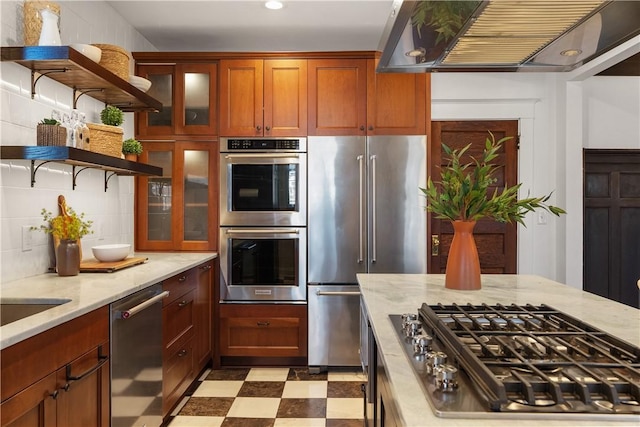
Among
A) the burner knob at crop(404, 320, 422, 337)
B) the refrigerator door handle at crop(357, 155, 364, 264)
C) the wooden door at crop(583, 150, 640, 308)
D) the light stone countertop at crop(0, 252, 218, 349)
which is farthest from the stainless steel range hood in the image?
the wooden door at crop(583, 150, 640, 308)

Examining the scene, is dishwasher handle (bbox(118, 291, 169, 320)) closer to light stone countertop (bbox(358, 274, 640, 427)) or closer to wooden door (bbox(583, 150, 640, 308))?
light stone countertop (bbox(358, 274, 640, 427))

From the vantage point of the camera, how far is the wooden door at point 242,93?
3.48 metres

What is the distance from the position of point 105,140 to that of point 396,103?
6.84 ft

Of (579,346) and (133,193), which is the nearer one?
(579,346)

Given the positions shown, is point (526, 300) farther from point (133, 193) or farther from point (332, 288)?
point (133, 193)

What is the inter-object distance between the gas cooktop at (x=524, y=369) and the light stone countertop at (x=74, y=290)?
1.09 metres

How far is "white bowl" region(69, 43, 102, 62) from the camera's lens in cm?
226

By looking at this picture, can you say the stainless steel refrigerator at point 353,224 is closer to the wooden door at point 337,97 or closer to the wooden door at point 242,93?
the wooden door at point 337,97

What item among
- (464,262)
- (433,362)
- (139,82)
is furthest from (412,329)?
(139,82)

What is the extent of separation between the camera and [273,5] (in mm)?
2936

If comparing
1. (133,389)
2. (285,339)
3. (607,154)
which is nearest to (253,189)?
(285,339)

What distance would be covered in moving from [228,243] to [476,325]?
2549 mm

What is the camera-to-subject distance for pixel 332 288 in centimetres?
342

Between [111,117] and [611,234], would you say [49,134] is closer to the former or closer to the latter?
[111,117]
